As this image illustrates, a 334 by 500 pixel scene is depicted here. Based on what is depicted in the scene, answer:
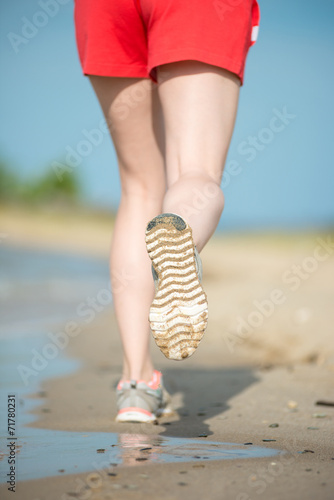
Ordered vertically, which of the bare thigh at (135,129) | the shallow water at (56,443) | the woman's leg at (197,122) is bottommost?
the shallow water at (56,443)

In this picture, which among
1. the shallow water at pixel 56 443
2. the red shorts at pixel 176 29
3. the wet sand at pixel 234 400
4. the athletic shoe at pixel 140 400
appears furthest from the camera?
the athletic shoe at pixel 140 400

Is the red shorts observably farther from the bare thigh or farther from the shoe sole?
the shoe sole

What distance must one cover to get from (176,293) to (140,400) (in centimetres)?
→ 65

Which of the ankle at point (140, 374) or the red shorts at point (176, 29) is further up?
the red shorts at point (176, 29)

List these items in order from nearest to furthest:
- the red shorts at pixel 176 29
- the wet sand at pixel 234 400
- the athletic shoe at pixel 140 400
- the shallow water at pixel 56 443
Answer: the wet sand at pixel 234 400 < the shallow water at pixel 56 443 < the red shorts at pixel 176 29 < the athletic shoe at pixel 140 400

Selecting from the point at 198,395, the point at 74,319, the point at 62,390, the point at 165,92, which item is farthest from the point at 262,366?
the point at 74,319

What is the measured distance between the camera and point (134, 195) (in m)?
1.91

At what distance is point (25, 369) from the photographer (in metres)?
2.77

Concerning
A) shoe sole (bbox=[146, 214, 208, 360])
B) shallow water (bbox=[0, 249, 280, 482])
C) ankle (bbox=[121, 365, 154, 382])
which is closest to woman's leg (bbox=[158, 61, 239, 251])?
shoe sole (bbox=[146, 214, 208, 360])

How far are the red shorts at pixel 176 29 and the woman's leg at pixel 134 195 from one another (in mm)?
150

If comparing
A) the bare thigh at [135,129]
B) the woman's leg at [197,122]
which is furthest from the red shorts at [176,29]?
the bare thigh at [135,129]

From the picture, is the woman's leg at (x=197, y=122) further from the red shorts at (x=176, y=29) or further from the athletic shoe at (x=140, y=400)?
the athletic shoe at (x=140, y=400)

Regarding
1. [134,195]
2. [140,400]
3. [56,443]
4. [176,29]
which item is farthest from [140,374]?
[176,29]

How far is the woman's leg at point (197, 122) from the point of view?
4.90 ft
